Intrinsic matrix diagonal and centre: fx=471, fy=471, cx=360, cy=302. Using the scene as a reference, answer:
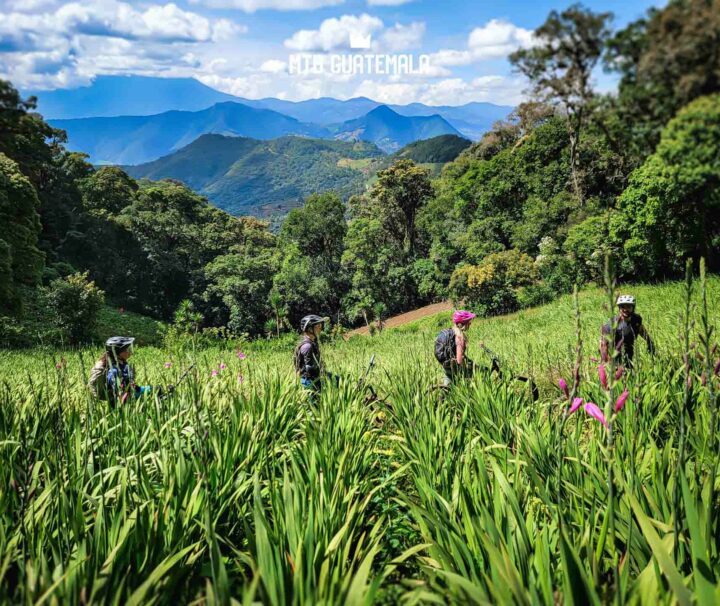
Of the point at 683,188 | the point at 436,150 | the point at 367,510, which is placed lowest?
the point at 367,510

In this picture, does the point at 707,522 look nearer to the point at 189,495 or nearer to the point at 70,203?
the point at 189,495

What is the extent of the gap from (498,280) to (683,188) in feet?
71.5

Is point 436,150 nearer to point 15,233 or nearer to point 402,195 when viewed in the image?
point 402,195

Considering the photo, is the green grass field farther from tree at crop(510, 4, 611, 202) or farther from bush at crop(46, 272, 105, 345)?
bush at crop(46, 272, 105, 345)

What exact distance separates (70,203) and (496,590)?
123ft

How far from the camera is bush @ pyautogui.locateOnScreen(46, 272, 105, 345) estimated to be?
61.8 feet

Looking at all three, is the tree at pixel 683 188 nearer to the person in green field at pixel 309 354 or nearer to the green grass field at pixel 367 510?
the green grass field at pixel 367 510

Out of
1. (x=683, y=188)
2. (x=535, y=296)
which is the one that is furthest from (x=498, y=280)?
(x=683, y=188)

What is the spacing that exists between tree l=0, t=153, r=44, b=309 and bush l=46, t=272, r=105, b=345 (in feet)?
7.36

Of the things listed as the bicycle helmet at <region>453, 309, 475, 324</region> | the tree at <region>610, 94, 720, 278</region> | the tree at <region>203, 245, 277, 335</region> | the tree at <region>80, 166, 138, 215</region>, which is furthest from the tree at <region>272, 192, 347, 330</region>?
the tree at <region>610, 94, 720, 278</region>

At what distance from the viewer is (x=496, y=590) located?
1375 millimetres

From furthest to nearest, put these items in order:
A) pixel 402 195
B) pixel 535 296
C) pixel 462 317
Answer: pixel 402 195 → pixel 535 296 → pixel 462 317

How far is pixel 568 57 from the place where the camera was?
120cm

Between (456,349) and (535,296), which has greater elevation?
(456,349)
